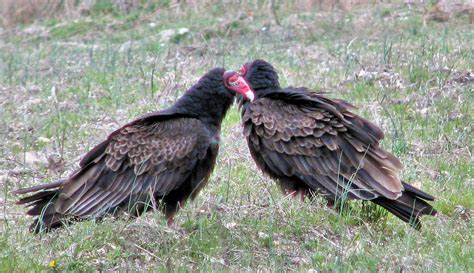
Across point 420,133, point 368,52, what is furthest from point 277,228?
point 368,52

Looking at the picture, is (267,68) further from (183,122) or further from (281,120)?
(183,122)

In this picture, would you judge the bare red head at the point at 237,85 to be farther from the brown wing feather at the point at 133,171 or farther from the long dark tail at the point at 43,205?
the long dark tail at the point at 43,205

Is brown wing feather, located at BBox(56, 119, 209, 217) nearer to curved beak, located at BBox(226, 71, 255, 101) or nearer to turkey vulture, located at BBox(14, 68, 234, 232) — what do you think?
turkey vulture, located at BBox(14, 68, 234, 232)

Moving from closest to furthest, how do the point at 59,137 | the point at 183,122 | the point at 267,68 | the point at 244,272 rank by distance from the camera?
the point at 244,272
the point at 183,122
the point at 267,68
the point at 59,137

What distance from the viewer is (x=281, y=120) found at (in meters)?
5.95

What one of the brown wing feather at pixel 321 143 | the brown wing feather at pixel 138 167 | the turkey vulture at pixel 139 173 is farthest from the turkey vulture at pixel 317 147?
the brown wing feather at pixel 138 167

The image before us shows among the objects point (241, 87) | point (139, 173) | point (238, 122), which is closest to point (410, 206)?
point (241, 87)

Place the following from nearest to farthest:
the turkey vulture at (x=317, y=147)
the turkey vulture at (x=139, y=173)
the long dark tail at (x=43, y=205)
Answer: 1. the long dark tail at (x=43, y=205)
2. the turkey vulture at (x=139, y=173)
3. the turkey vulture at (x=317, y=147)

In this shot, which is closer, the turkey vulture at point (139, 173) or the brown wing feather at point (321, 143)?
the turkey vulture at point (139, 173)

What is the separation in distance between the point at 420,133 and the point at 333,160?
1794 millimetres

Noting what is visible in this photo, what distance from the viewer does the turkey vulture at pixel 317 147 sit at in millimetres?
5605

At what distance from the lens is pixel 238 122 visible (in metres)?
7.98

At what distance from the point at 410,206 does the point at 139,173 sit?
5.21ft

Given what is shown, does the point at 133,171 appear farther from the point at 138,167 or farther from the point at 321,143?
the point at 321,143
